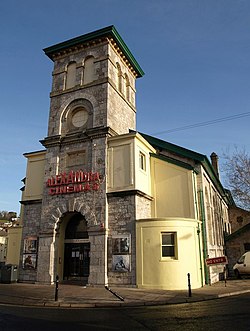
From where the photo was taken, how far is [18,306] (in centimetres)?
1155

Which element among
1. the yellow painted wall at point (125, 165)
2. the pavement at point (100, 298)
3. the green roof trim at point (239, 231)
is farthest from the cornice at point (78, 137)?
the green roof trim at point (239, 231)

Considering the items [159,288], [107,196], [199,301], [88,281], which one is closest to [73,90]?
[107,196]

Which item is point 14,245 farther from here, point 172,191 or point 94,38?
point 94,38

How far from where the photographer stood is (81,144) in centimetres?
2020

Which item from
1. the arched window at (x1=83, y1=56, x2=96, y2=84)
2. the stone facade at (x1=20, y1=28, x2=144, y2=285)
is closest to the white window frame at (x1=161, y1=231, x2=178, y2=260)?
the stone facade at (x1=20, y1=28, x2=144, y2=285)

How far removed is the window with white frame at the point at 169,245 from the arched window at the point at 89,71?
1191 cm

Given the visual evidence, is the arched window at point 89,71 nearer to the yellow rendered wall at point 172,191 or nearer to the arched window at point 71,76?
the arched window at point 71,76

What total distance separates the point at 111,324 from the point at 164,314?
2.10 m

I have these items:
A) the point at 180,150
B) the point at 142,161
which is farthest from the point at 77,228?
the point at 180,150

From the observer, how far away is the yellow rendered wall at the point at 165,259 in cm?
1598

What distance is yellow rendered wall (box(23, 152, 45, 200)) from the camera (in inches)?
838

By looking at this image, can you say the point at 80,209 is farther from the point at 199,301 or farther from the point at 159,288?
the point at 199,301

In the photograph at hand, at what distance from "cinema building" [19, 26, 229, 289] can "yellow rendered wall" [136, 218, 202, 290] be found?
2.0 inches

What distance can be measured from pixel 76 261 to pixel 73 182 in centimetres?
497
